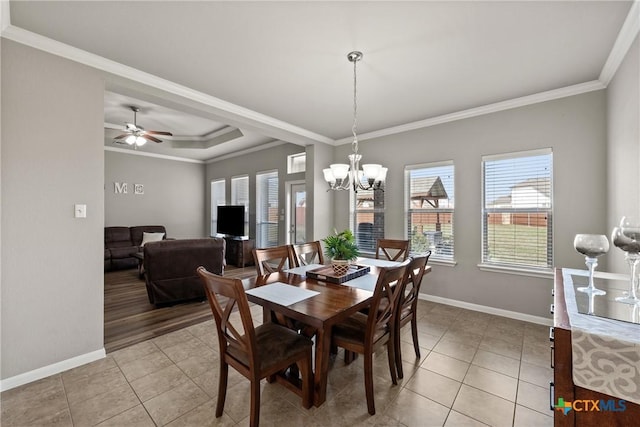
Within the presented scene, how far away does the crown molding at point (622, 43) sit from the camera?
1.86 meters

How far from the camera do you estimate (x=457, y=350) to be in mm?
2598

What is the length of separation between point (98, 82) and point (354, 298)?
2915mm

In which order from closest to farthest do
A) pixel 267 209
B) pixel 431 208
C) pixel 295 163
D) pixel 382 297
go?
pixel 382 297
pixel 431 208
pixel 295 163
pixel 267 209

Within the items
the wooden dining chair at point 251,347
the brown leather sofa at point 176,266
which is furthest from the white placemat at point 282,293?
the brown leather sofa at point 176,266

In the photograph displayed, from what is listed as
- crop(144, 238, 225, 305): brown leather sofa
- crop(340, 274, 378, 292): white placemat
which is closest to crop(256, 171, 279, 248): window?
crop(144, 238, 225, 305): brown leather sofa

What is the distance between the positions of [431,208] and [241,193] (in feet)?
15.9

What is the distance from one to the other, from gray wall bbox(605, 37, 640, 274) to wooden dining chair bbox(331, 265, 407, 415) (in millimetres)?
1935

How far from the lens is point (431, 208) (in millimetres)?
4051

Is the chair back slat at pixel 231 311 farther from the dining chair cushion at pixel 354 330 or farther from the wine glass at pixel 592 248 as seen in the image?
the wine glass at pixel 592 248

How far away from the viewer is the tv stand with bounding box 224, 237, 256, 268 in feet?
20.7

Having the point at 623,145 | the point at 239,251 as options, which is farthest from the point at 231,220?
the point at 623,145

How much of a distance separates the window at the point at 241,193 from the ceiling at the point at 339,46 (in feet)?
11.5

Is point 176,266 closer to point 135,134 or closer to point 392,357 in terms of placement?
point 135,134

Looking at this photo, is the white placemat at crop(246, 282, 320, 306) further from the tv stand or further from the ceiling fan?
the tv stand
